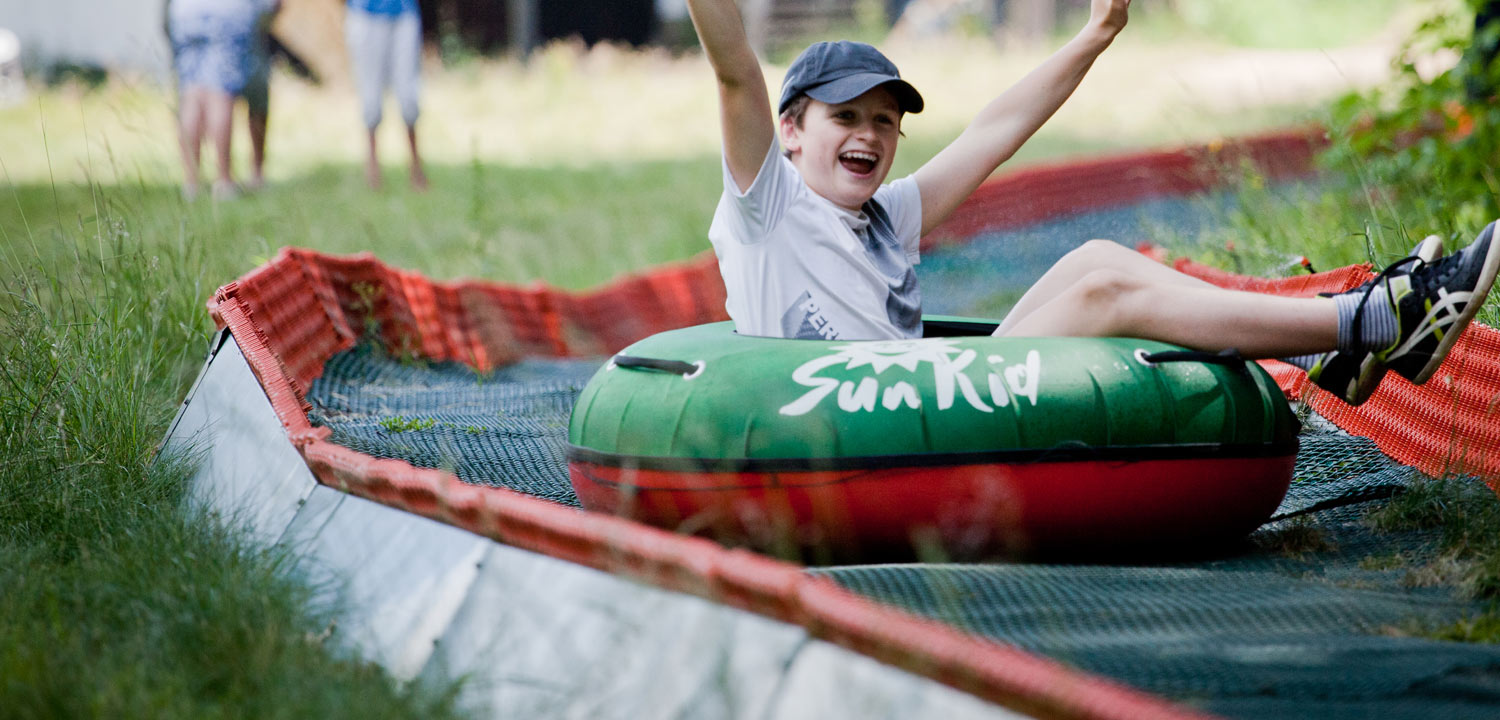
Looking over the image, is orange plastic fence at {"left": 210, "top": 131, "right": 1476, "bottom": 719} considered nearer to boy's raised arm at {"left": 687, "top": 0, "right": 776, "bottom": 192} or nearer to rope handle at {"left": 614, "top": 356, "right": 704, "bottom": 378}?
rope handle at {"left": 614, "top": 356, "right": 704, "bottom": 378}

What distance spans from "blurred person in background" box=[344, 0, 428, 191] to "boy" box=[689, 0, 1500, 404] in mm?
6396

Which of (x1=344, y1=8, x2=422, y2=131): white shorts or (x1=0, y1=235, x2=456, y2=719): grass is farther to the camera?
(x1=344, y1=8, x2=422, y2=131): white shorts

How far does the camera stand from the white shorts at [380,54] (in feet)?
30.4

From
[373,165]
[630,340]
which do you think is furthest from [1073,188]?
[373,165]

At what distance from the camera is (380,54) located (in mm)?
9383

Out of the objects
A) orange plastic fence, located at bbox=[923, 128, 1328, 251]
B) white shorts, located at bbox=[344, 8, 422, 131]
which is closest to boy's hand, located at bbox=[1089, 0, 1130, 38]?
orange plastic fence, located at bbox=[923, 128, 1328, 251]

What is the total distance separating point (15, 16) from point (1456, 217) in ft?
50.0

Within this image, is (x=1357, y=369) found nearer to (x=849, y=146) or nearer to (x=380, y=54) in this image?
(x=849, y=146)

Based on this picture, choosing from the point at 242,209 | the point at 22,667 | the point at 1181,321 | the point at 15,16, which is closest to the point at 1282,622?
the point at 1181,321

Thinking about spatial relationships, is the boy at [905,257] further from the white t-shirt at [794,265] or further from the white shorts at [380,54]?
the white shorts at [380,54]

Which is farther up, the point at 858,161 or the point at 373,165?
the point at 858,161

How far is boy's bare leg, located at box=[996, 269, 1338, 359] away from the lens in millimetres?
2828

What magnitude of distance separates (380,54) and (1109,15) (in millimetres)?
6853

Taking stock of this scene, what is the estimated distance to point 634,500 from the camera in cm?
291
